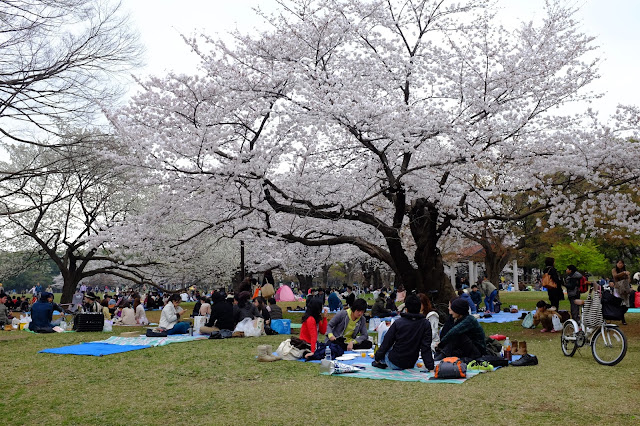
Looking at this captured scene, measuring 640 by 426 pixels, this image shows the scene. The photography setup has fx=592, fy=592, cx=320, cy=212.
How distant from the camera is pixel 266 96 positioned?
13625 millimetres

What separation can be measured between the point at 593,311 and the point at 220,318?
7562 mm

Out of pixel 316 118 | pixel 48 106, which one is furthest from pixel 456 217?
pixel 48 106

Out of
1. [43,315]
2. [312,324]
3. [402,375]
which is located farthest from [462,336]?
[43,315]

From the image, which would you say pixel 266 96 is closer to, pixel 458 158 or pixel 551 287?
pixel 458 158

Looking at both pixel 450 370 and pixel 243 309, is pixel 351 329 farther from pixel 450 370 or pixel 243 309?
pixel 450 370

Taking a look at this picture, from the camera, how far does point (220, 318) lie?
499 inches

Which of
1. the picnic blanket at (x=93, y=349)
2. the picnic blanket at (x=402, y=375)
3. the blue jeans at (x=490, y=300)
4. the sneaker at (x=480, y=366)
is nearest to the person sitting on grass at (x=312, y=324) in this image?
the picnic blanket at (x=402, y=375)

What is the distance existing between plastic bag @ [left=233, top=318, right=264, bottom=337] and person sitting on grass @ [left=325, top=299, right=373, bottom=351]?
2893 mm

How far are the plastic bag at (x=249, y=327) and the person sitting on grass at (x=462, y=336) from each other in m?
5.69

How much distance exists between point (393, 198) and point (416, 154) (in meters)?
1.56

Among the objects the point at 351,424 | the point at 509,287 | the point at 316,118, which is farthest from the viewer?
the point at 509,287

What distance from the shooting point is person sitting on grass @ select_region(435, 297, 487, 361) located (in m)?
7.50

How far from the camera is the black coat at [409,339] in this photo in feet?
24.3

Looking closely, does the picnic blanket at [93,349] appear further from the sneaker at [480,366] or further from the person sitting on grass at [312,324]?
the sneaker at [480,366]
